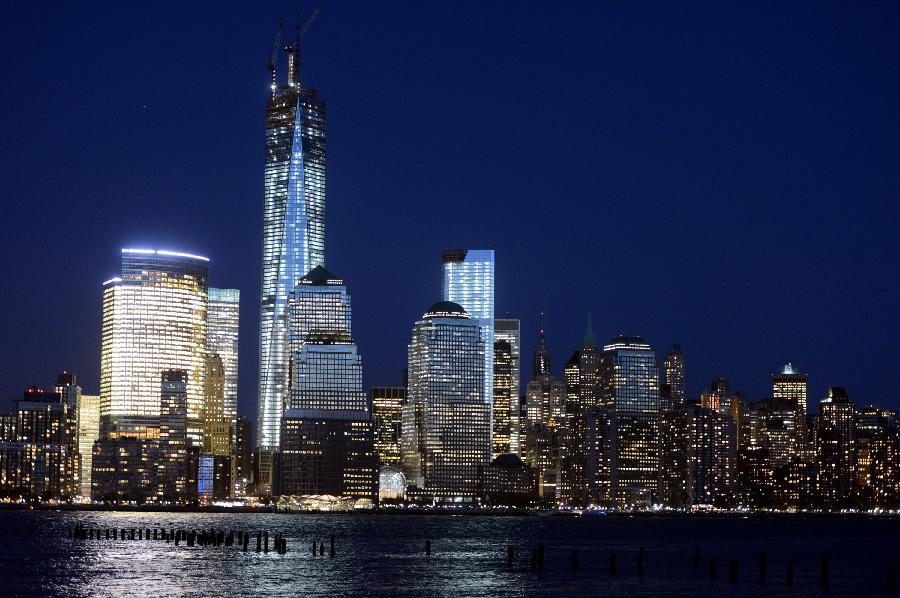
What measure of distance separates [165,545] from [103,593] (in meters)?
57.2

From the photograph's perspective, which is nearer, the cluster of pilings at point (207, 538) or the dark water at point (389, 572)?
the dark water at point (389, 572)

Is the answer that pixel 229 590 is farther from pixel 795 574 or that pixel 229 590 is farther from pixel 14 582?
pixel 795 574

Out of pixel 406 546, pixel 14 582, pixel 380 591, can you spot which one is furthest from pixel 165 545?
pixel 380 591

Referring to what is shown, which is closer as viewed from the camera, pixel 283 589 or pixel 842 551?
pixel 283 589

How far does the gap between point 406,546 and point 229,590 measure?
226 ft

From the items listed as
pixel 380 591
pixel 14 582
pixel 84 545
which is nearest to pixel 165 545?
pixel 84 545

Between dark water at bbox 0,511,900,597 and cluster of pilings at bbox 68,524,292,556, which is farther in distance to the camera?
cluster of pilings at bbox 68,524,292,556

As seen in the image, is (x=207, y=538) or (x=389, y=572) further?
(x=207, y=538)

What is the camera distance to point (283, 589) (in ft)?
371

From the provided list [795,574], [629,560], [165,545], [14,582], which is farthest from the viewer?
[165,545]

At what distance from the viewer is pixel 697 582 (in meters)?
123

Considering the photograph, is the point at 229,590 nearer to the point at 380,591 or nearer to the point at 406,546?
the point at 380,591

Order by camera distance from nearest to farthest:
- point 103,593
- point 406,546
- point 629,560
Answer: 1. point 103,593
2. point 629,560
3. point 406,546

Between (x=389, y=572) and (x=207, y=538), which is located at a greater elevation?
(x=389, y=572)
